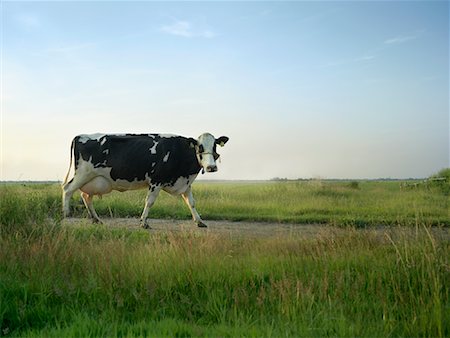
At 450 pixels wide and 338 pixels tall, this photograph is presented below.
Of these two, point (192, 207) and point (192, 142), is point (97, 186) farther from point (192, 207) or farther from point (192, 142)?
point (192, 142)

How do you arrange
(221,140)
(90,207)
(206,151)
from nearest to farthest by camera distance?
(206,151) → (90,207) → (221,140)

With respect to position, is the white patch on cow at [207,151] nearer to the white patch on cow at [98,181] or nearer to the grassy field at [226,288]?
the white patch on cow at [98,181]

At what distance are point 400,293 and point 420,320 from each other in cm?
57

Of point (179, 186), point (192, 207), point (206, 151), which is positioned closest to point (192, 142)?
point (206, 151)

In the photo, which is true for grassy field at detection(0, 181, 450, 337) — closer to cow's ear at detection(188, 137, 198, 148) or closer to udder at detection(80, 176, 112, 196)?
udder at detection(80, 176, 112, 196)

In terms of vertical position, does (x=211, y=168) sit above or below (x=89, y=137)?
below

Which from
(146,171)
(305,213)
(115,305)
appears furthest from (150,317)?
(305,213)

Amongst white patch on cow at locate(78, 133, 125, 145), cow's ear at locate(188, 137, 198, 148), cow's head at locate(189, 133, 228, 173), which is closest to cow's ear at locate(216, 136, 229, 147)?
cow's head at locate(189, 133, 228, 173)

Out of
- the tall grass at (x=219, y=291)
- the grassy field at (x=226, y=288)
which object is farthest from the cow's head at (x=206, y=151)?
the tall grass at (x=219, y=291)

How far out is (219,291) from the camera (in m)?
4.89

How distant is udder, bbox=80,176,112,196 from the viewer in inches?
478

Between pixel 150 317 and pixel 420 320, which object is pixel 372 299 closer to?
pixel 420 320

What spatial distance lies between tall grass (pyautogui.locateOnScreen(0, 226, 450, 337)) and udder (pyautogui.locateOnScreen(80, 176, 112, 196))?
551 centimetres

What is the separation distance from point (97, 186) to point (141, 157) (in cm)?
145
